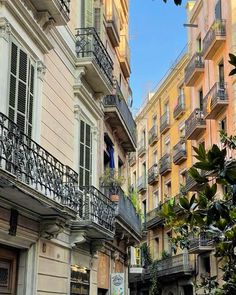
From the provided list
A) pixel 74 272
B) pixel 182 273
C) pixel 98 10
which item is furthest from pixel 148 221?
pixel 74 272

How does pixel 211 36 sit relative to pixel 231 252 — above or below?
above

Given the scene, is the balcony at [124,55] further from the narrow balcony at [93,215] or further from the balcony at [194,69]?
the narrow balcony at [93,215]

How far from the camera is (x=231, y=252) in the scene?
6.14 m

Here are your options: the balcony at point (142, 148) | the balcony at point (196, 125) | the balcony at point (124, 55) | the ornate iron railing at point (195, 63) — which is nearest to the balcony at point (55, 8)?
the balcony at point (124, 55)

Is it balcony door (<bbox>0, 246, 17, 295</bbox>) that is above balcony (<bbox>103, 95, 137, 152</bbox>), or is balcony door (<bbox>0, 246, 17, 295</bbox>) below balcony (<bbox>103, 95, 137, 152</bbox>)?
below

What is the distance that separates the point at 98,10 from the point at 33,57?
723cm

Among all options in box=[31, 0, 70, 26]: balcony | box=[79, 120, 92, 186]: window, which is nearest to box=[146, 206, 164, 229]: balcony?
box=[79, 120, 92, 186]: window

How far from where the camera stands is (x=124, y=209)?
18.7m

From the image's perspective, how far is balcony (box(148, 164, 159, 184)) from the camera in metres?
40.2

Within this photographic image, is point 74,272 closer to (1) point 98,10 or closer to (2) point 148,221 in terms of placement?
(1) point 98,10

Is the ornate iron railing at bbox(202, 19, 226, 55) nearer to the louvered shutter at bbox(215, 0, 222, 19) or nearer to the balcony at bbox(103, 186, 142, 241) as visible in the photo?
the louvered shutter at bbox(215, 0, 222, 19)

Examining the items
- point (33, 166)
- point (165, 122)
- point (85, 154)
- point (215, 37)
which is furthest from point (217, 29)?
point (33, 166)

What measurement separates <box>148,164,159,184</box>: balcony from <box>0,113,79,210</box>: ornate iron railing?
27.9m

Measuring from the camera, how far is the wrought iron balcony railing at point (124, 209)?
56.4ft
